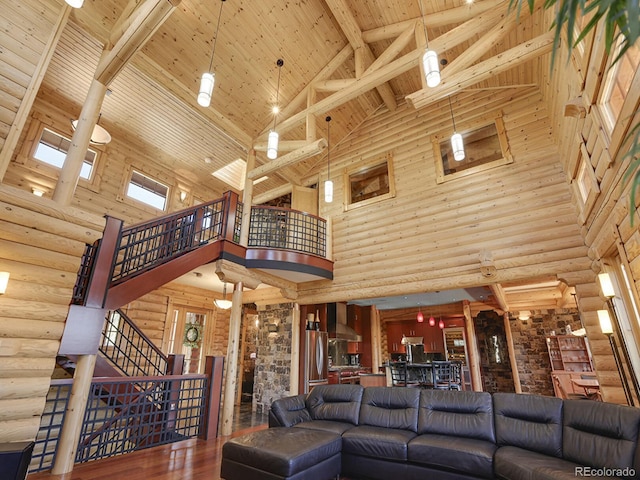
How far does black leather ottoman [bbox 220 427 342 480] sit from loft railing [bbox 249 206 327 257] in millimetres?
3937

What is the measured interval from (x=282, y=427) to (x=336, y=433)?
70 centimetres

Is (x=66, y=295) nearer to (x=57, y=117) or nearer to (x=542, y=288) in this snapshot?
(x=57, y=117)

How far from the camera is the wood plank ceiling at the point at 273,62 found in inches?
209

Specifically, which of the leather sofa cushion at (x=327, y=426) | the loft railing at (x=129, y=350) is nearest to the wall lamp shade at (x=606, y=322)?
the leather sofa cushion at (x=327, y=426)

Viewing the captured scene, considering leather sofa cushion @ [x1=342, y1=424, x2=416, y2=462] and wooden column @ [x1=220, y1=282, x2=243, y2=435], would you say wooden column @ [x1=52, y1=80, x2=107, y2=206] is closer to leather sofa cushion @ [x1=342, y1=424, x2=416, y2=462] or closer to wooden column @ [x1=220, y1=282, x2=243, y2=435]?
wooden column @ [x1=220, y1=282, x2=243, y2=435]

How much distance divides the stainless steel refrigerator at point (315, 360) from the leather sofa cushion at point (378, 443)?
4.00m

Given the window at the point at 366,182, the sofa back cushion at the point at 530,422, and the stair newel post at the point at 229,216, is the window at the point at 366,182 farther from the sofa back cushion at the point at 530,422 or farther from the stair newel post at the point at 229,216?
the sofa back cushion at the point at 530,422

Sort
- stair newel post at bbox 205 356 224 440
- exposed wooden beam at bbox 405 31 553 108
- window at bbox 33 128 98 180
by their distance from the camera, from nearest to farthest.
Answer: exposed wooden beam at bbox 405 31 553 108 → stair newel post at bbox 205 356 224 440 → window at bbox 33 128 98 180

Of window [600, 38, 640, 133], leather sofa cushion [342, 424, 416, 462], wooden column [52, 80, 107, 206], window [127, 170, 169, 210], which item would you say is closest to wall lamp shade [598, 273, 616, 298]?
window [600, 38, 640, 133]

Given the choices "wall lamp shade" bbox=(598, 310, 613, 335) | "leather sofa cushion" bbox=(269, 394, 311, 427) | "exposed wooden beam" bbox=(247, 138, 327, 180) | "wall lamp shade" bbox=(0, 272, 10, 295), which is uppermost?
"exposed wooden beam" bbox=(247, 138, 327, 180)

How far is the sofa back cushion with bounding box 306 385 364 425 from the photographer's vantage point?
13.6 feet

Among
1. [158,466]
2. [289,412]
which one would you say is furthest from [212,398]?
[289,412]

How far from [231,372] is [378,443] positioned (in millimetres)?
3126

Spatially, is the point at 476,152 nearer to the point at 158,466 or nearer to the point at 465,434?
the point at 465,434
